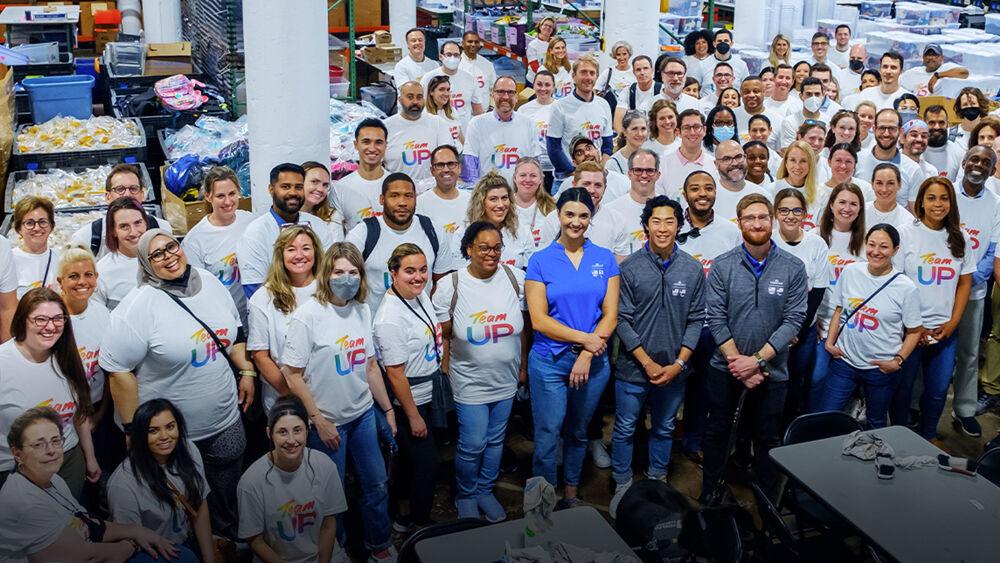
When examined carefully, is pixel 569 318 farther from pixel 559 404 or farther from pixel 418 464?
pixel 418 464

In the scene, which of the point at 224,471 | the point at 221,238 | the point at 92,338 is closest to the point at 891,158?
the point at 221,238

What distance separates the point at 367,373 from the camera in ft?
13.9

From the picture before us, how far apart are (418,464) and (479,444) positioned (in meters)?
0.31

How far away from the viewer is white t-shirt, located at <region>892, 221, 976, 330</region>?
524 cm

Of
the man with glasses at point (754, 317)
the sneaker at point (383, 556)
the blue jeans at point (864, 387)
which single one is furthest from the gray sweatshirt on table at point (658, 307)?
the sneaker at point (383, 556)

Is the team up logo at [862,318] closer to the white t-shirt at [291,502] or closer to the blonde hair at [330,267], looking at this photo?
the blonde hair at [330,267]

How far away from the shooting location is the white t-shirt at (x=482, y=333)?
4.49 metres

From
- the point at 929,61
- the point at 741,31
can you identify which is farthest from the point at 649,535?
the point at 741,31

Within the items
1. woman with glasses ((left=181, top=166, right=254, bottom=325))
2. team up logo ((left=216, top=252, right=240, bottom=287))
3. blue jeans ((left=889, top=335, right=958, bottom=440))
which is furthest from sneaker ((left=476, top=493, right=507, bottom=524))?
blue jeans ((left=889, top=335, right=958, bottom=440))

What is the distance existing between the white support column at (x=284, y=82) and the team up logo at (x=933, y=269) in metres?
3.28

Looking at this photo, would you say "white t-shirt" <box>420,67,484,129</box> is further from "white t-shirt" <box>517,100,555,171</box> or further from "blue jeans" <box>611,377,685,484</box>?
"blue jeans" <box>611,377,685,484</box>

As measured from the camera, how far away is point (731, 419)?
4.88m

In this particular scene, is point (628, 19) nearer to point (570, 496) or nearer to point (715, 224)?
point (715, 224)

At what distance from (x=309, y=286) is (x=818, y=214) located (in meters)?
3.05
